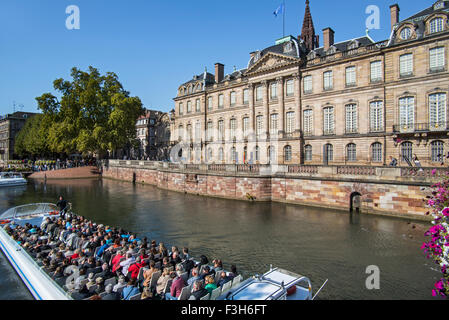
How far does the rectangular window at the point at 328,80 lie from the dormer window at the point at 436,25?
865 cm

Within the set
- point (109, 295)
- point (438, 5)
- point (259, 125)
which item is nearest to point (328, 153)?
point (259, 125)

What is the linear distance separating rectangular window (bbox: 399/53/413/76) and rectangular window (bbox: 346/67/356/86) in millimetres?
4054

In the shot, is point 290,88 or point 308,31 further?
point 308,31

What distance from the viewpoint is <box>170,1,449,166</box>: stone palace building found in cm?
2267

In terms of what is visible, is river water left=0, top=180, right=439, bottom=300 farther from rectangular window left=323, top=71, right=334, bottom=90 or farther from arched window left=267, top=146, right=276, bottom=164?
rectangular window left=323, top=71, right=334, bottom=90

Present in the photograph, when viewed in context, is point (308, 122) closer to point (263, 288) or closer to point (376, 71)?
point (376, 71)

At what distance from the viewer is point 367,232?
596 inches

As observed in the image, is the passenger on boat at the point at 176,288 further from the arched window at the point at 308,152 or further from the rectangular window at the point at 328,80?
the rectangular window at the point at 328,80

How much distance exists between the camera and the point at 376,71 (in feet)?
→ 84.4

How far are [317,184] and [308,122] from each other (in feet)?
36.8

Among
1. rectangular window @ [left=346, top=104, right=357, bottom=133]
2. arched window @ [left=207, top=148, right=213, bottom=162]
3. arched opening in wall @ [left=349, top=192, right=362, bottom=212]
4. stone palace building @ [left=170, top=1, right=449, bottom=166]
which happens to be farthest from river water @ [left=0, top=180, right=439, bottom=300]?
arched window @ [left=207, top=148, right=213, bottom=162]
